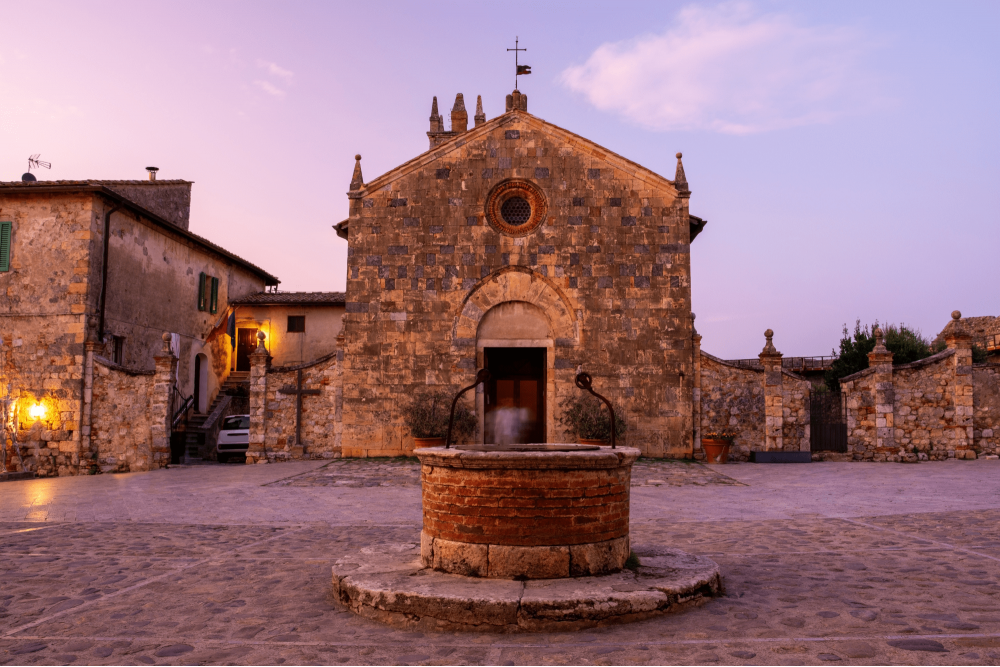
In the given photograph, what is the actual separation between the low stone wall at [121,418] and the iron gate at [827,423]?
1639cm

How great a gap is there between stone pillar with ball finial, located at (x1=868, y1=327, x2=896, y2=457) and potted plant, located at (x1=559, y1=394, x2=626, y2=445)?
631cm

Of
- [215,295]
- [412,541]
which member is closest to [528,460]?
[412,541]

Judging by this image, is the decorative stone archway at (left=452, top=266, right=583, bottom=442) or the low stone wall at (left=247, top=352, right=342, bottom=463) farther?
the low stone wall at (left=247, top=352, right=342, bottom=463)

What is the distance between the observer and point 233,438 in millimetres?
20031

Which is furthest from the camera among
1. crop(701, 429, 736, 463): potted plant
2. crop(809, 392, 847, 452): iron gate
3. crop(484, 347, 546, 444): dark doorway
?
crop(484, 347, 546, 444): dark doorway

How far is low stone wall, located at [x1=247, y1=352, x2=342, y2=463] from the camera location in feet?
57.8

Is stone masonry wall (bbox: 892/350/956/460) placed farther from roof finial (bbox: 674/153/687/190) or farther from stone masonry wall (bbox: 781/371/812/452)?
roof finial (bbox: 674/153/687/190)

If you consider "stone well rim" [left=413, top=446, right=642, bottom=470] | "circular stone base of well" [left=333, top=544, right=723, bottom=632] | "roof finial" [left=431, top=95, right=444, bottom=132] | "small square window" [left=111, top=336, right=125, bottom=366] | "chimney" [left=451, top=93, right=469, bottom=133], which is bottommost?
"circular stone base of well" [left=333, top=544, right=723, bottom=632]

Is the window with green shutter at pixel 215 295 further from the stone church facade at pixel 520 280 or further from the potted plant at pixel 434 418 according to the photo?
the potted plant at pixel 434 418

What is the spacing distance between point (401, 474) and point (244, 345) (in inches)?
534

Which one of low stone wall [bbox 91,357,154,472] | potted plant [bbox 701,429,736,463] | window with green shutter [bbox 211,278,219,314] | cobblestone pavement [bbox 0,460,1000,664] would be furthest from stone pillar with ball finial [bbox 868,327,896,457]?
window with green shutter [bbox 211,278,219,314]

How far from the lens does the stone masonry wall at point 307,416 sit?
1764cm

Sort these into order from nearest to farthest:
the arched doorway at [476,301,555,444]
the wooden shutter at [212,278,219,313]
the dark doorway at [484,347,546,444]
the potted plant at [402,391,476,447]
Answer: the potted plant at [402,391,476,447] → the arched doorway at [476,301,555,444] → the dark doorway at [484,347,546,444] → the wooden shutter at [212,278,219,313]

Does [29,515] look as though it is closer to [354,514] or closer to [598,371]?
[354,514]
